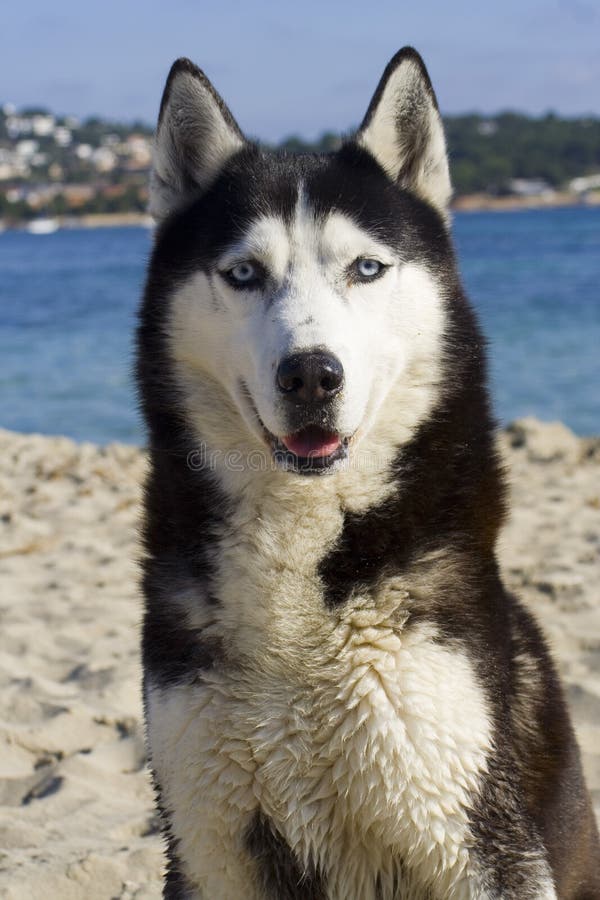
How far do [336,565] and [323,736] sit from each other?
397 millimetres

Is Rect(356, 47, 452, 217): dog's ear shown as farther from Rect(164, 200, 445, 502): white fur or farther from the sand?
the sand

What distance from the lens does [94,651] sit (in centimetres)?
491

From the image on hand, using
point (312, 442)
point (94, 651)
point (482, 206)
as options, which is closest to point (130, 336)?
point (94, 651)

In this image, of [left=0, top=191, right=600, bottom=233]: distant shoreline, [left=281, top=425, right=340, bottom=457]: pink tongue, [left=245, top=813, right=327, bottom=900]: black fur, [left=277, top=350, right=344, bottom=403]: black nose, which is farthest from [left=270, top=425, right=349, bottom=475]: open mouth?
[left=0, top=191, right=600, bottom=233]: distant shoreline

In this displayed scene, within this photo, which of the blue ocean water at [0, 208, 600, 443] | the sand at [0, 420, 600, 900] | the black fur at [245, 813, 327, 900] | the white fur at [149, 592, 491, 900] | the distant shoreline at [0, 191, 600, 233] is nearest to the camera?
the white fur at [149, 592, 491, 900]

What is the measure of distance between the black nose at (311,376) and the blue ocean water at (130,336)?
26.7 inches

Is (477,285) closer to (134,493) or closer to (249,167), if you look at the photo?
(134,493)

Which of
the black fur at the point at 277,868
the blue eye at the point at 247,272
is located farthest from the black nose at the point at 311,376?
the black fur at the point at 277,868

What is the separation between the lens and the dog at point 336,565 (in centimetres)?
243

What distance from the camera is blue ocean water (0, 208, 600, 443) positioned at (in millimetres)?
12586

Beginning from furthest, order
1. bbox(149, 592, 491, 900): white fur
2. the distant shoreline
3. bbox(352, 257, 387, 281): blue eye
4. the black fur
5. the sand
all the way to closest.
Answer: the distant shoreline
the sand
bbox(352, 257, 387, 281): blue eye
the black fur
bbox(149, 592, 491, 900): white fur

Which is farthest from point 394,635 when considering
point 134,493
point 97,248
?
point 97,248

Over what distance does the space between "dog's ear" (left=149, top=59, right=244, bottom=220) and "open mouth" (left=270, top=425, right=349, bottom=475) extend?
0.89 metres

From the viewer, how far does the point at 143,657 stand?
2.77 meters
